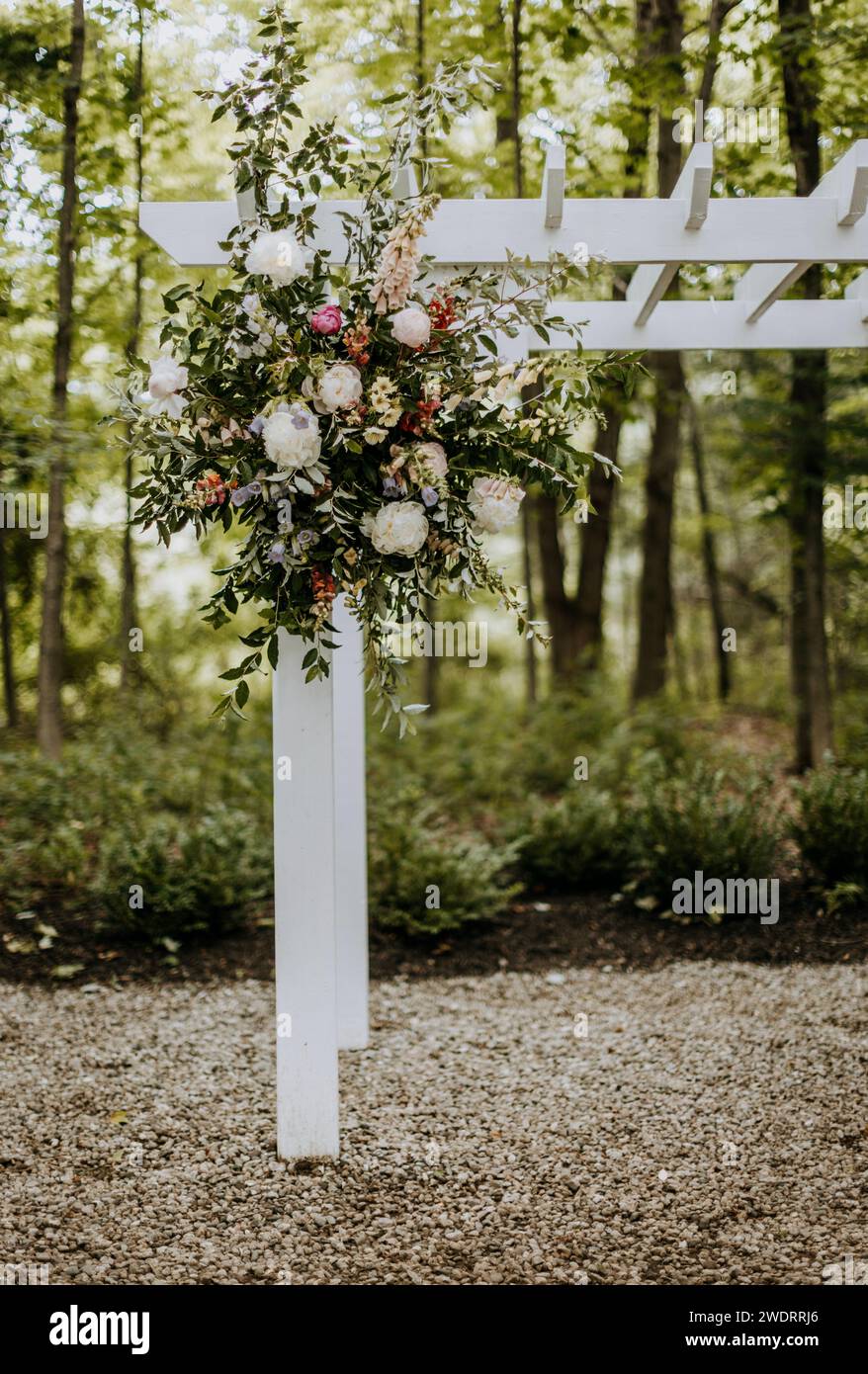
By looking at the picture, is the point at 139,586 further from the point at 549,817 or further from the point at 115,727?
the point at 549,817

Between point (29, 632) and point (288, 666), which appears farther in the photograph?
point (29, 632)

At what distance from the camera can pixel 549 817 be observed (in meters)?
5.84

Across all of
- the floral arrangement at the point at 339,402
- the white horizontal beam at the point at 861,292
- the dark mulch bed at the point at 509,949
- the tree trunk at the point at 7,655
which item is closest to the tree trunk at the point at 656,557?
the dark mulch bed at the point at 509,949

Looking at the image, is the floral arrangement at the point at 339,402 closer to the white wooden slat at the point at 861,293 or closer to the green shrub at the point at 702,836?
the white wooden slat at the point at 861,293

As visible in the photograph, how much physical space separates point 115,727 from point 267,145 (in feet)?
16.8

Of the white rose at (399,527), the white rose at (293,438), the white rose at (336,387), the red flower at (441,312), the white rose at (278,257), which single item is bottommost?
the white rose at (399,527)

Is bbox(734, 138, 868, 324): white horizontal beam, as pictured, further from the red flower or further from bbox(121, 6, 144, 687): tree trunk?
bbox(121, 6, 144, 687): tree trunk

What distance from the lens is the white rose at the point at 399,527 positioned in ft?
→ 8.01

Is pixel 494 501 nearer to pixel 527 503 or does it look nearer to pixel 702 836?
pixel 702 836

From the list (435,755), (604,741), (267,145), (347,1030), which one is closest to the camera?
(267,145)

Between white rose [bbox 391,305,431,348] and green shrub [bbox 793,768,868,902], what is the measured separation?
3953mm

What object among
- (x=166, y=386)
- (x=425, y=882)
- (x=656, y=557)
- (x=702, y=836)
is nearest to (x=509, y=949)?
(x=425, y=882)

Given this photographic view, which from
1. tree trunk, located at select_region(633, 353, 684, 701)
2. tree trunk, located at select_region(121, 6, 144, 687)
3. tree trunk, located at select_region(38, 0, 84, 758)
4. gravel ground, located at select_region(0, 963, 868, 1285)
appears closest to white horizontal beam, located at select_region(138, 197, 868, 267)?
tree trunk, located at select_region(121, 6, 144, 687)
